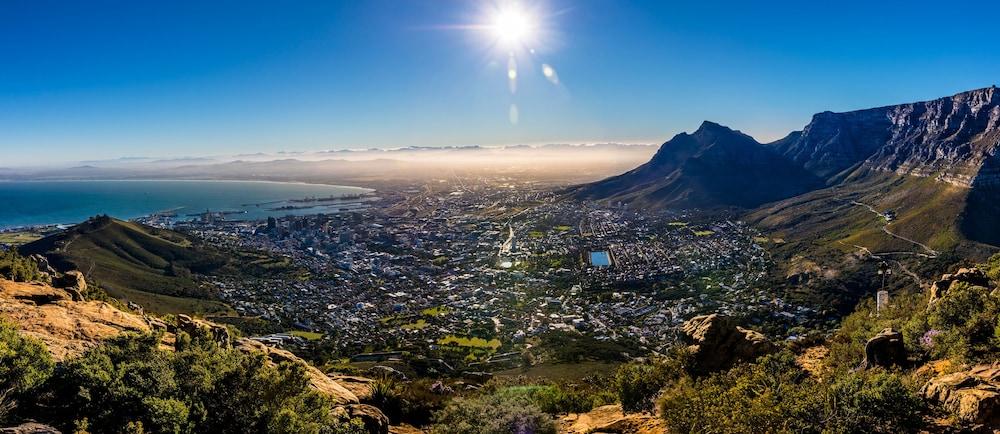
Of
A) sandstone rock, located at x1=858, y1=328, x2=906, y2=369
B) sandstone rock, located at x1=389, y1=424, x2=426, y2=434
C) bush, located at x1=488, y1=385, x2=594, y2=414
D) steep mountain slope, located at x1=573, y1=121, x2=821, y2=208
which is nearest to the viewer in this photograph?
sandstone rock, located at x1=858, y1=328, x2=906, y2=369

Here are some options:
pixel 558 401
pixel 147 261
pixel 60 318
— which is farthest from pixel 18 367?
pixel 147 261

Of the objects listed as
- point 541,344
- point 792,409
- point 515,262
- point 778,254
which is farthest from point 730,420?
point 778,254

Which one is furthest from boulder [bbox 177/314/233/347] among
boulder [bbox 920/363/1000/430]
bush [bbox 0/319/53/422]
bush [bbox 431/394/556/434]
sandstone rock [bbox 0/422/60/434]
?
boulder [bbox 920/363/1000/430]

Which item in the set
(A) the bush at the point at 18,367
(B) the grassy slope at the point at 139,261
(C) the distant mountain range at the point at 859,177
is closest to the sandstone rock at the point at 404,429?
(A) the bush at the point at 18,367

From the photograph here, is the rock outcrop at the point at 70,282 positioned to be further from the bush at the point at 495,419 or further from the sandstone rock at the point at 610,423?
the sandstone rock at the point at 610,423

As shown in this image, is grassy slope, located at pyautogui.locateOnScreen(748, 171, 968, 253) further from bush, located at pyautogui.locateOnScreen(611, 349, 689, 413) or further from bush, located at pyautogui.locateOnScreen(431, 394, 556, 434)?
bush, located at pyautogui.locateOnScreen(431, 394, 556, 434)

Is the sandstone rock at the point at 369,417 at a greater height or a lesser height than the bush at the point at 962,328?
lesser
